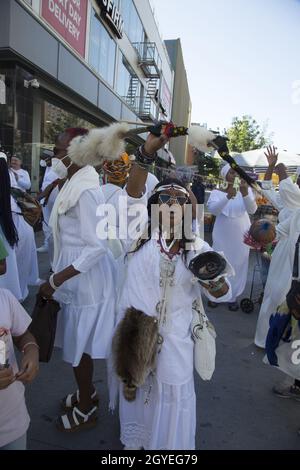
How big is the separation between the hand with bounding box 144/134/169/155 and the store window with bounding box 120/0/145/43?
1793 centimetres

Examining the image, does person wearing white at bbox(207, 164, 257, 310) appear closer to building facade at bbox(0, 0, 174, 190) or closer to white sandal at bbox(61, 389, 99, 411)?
white sandal at bbox(61, 389, 99, 411)

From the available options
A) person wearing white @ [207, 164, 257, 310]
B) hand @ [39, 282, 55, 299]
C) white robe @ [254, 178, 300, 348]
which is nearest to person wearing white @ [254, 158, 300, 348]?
white robe @ [254, 178, 300, 348]

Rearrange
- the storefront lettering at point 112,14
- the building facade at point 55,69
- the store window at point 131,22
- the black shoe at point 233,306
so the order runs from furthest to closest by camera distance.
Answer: the store window at point 131,22 < the storefront lettering at point 112,14 < the building facade at point 55,69 < the black shoe at point 233,306

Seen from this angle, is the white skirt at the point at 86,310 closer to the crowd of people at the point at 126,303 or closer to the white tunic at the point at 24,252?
the crowd of people at the point at 126,303

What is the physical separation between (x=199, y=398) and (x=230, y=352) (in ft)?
3.82

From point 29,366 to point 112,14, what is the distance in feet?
51.4

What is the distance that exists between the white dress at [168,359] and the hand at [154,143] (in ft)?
1.83

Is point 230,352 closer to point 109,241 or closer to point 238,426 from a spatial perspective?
point 238,426

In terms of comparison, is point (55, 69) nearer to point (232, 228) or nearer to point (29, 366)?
point (232, 228)

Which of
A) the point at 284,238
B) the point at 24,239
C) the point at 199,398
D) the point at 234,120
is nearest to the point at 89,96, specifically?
the point at 24,239

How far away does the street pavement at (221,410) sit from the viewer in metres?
2.75

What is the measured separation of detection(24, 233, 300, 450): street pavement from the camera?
2746 mm

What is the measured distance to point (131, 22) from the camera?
2008 cm

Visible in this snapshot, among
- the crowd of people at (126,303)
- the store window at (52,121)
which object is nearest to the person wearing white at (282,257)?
the crowd of people at (126,303)
